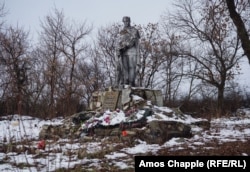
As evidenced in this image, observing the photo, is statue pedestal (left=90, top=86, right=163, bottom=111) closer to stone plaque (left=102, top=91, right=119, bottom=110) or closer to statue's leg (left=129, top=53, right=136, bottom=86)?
stone plaque (left=102, top=91, right=119, bottom=110)

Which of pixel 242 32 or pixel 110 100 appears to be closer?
pixel 242 32

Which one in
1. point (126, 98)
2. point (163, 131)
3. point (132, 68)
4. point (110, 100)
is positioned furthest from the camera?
point (132, 68)

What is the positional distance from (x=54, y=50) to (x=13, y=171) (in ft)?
76.2

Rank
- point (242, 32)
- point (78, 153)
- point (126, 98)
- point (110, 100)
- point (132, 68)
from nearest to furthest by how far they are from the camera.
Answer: point (78, 153)
point (242, 32)
point (126, 98)
point (110, 100)
point (132, 68)

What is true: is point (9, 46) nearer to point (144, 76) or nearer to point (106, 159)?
point (144, 76)

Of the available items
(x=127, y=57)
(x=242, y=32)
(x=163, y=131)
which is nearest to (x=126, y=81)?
(x=127, y=57)

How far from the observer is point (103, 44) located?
33781mm

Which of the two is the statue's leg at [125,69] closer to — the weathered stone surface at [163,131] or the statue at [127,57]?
the statue at [127,57]

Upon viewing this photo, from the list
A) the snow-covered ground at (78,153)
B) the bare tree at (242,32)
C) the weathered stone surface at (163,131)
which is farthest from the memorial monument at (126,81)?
the bare tree at (242,32)

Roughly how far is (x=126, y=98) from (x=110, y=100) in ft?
2.02

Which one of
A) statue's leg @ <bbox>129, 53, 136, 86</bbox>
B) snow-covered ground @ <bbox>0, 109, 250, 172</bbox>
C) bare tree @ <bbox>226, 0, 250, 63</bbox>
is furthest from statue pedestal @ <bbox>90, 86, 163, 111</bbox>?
bare tree @ <bbox>226, 0, 250, 63</bbox>

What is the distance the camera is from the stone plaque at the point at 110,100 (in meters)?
11.7

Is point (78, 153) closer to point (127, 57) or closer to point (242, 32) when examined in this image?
point (242, 32)

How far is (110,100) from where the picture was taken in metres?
11.7
